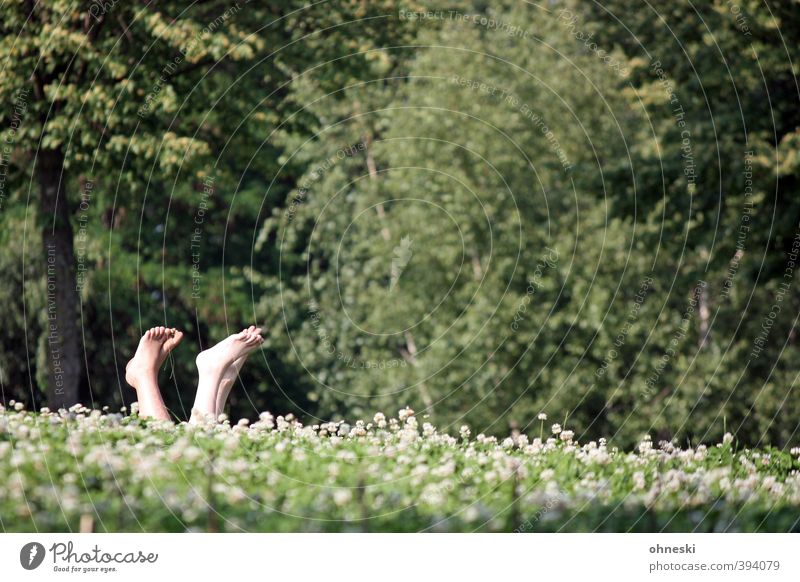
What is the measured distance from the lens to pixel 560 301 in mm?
22328

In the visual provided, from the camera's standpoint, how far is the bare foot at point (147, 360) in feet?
28.3

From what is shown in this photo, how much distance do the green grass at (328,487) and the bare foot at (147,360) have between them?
39.5 inches

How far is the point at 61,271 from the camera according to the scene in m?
13.2

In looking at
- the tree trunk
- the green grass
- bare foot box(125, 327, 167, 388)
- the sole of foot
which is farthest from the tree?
the green grass

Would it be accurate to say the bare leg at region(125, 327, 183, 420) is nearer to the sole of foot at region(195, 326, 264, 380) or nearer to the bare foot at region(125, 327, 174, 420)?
the bare foot at region(125, 327, 174, 420)

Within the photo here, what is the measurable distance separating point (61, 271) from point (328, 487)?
26.1 ft

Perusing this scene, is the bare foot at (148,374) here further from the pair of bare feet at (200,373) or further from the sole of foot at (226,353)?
the sole of foot at (226,353)

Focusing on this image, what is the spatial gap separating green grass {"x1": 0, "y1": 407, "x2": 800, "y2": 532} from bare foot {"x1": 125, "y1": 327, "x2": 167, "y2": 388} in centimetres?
100

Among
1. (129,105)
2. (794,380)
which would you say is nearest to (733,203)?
(794,380)

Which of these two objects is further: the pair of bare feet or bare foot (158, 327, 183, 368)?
bare foot (158, 327, 183, 368)
